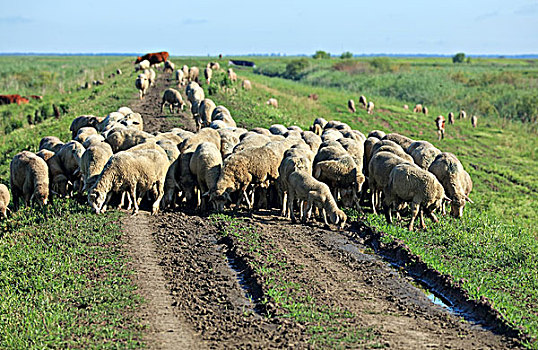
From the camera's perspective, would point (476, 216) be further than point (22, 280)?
Yes

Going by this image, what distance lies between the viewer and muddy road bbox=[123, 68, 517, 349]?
8.30m

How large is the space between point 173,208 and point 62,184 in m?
3.54

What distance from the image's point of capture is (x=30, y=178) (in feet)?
49.9

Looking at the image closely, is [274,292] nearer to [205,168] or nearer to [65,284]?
[65,284]

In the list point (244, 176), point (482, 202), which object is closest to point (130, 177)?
point (244, 176)

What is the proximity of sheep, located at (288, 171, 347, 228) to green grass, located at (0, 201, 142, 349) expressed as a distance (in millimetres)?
4543

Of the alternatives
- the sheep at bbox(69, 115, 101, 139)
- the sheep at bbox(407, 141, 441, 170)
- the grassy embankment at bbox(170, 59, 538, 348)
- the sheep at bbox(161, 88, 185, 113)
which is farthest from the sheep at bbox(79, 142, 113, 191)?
the sheep at bbox(161, 88, 185, 113)

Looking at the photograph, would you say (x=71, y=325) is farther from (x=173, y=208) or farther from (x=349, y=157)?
(x=349, y=157)

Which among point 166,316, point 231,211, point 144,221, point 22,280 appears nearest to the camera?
point 166,316

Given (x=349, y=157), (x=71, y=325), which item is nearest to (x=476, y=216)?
(x=349, y=157)

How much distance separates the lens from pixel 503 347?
820 cm

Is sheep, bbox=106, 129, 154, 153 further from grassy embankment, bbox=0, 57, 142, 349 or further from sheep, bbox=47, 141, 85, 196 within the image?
grassy embankment, bbox=0, 57, 142, 349

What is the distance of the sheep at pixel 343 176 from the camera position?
603 inches

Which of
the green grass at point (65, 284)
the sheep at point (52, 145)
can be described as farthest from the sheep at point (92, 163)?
the sheep at point (52, 145)
